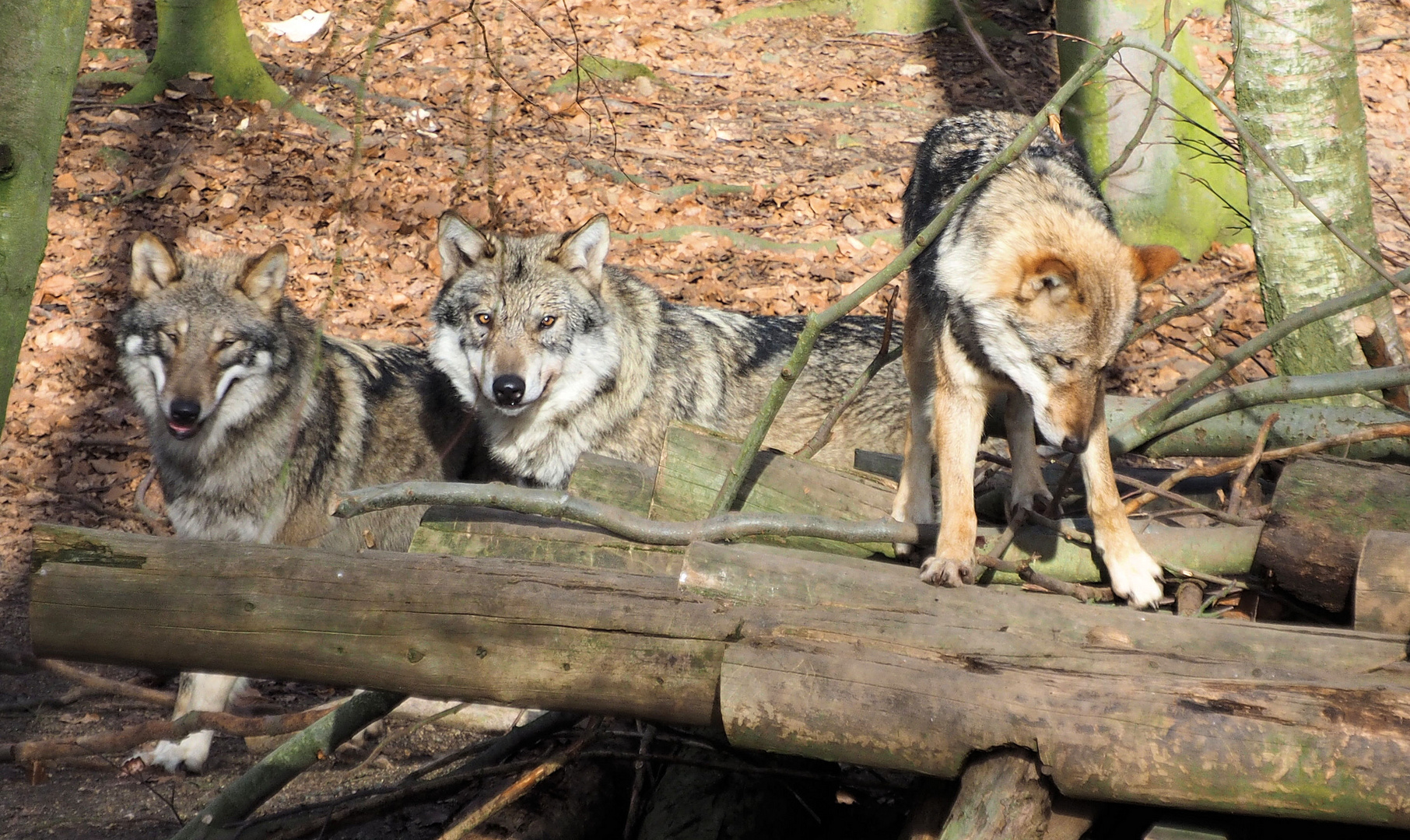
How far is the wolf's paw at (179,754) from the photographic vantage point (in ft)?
17.6

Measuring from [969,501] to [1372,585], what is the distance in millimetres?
1256

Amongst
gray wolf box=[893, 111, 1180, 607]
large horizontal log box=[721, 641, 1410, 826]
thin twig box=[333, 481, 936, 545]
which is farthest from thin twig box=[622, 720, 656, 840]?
gray wolf box=[893, 111, 1180, 607]

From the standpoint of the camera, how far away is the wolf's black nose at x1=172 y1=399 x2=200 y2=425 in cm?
537

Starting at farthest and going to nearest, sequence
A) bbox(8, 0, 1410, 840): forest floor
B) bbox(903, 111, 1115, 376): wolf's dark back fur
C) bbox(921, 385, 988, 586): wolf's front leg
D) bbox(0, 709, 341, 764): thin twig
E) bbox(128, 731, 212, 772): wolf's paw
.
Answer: bbox(8, 0, 1410, 840): forest floor → bbox(128, 731, 212, 772): wolf's paw → bbox(903, 111, 1115, 376): wolf's dark back fur → bbox(921, 385, 988, 586): wolf's front leg → bbox(0, 709, 341, 764): thin twig

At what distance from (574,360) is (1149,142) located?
5.39 meters

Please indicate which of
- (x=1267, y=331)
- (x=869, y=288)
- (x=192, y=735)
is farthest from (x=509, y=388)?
(x=1267, y=331)

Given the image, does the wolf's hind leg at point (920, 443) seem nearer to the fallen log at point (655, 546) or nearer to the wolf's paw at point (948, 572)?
the fallen log at point (655, 546)

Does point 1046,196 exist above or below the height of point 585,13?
above

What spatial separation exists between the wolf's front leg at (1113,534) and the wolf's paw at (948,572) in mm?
547

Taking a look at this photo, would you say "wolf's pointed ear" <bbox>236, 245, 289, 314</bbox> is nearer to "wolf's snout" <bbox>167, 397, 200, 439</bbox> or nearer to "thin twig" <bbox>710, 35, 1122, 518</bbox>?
"wolf's snout" <bbox>167, 397, 200, 439</bbox>

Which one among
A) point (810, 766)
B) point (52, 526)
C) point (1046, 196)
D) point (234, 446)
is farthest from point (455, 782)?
point (1046, 196)

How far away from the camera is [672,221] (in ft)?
33.1

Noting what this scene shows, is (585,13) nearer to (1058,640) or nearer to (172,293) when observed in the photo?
(172,293)

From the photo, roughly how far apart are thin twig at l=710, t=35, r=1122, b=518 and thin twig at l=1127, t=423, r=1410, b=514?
118cm
